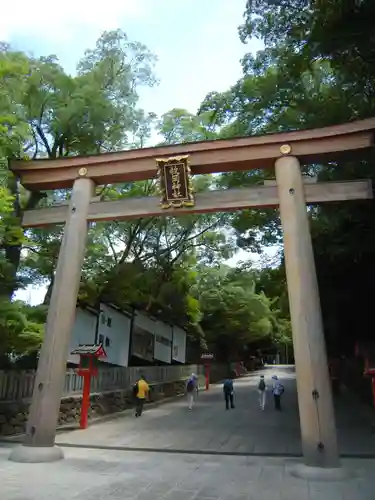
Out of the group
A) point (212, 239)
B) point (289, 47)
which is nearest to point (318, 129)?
point (289, 47)

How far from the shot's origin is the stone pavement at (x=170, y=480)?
5824 millimetres

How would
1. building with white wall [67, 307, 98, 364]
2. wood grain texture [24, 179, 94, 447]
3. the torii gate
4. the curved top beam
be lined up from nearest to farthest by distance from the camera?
the torii gate, wood grain texture [24, 179, 94, 447], the curved top beam, building with white wall [67, 307, 98, 364]

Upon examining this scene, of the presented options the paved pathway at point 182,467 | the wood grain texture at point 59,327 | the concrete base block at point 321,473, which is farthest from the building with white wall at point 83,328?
the concrete base block at point 321,473

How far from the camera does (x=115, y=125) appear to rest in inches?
658

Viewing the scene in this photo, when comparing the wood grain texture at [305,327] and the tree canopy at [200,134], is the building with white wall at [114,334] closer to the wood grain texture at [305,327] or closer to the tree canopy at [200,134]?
the tree canopy at [200,134]

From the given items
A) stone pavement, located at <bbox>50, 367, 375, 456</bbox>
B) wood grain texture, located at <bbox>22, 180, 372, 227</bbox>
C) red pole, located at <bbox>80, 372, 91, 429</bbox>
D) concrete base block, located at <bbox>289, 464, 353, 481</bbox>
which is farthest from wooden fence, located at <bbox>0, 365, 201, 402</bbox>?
concrete base block, located at <bbox>289, 464, 353, 481</bbox>

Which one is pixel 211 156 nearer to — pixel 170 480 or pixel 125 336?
pixel 170 480

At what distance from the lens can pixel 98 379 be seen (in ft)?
52.4

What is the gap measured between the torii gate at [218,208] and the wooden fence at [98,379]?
3.22 meters

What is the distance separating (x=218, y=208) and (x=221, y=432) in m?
7.16

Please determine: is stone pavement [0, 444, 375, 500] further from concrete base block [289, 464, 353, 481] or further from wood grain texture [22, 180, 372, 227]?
wood grain texture [22, 180, 372, 227]

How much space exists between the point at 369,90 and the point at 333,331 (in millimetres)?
13426

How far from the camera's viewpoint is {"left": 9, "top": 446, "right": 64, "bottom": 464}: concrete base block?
7688 millimetres

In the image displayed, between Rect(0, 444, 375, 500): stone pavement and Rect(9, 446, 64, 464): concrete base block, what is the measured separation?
0.55 ft
